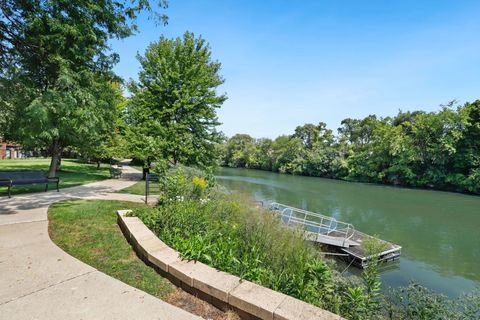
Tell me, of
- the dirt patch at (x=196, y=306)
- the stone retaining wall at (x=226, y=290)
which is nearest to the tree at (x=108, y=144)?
the stone retaining wall at (x=226, y=290)

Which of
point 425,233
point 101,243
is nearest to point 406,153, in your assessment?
point 425,233

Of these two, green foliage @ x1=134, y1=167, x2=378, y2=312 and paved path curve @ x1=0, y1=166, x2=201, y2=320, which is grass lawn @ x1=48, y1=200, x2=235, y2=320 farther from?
green foliage @ x1=134, y1=167, x2=378, y2=312

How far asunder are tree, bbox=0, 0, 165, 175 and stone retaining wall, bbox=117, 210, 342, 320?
15.5 ft

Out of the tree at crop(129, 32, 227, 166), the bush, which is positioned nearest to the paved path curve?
the bush

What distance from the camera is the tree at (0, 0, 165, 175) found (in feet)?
20.9

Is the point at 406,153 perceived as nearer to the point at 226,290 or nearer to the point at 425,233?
the point at 425,233

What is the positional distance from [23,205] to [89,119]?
299cm

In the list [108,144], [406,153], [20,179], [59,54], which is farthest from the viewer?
[406,153]

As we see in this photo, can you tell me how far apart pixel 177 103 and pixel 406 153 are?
3500 cm

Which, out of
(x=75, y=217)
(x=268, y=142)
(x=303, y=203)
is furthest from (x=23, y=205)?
(x=268, y=142)

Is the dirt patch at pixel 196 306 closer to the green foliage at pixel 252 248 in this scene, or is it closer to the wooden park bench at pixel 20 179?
the green foliage at pixel 252 248

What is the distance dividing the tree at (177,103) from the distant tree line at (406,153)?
528cm

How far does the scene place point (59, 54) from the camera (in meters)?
6.83

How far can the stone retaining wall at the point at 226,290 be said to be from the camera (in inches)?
97.0
